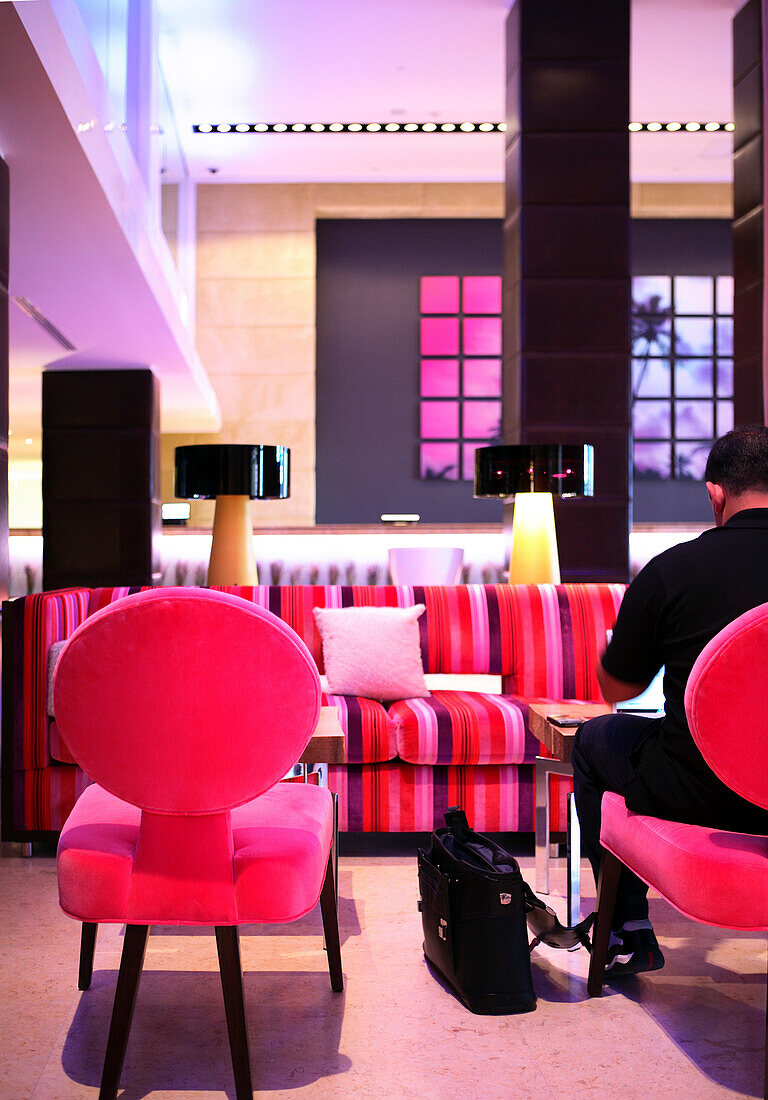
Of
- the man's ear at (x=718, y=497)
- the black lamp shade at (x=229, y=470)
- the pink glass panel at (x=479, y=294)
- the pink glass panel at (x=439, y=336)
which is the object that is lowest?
the man's ear at (x=718, y=497)

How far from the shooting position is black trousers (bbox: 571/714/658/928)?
2232 mm

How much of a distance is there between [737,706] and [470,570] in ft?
21.4

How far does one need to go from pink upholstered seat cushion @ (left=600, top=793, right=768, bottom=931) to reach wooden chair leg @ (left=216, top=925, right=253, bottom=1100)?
79 cm

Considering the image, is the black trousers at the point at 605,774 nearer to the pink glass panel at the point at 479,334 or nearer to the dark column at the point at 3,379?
the dark column at the point at 3,379

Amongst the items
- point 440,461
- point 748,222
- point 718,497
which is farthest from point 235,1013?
point 440,461

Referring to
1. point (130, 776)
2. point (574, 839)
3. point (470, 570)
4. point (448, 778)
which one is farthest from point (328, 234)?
point (130, 776)

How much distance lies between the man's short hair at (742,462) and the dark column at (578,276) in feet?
13.7

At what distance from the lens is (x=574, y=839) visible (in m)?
2.68

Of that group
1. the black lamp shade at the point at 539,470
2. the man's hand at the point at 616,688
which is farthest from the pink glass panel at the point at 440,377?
the man's hand at the point at 616,688

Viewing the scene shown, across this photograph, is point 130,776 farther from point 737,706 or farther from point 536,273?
point 536,273

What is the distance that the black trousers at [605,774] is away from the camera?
2.23 metres

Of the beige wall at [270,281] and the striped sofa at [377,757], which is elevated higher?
the beige wall at [270,281]

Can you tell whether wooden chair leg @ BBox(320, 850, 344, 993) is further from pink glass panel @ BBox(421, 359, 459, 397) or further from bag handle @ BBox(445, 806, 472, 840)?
pink glass panel @ BBox(421, 359, 459, 397)

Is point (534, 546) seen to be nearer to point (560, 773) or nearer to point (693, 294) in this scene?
point (560, 773)
